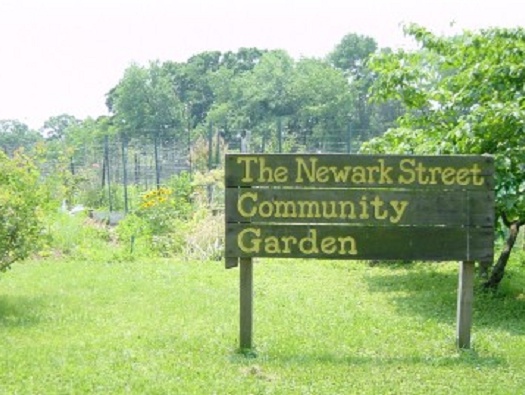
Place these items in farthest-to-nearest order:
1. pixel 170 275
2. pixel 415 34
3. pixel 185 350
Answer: pixel 170 275 < pixel 415 34 < pixel 185 350

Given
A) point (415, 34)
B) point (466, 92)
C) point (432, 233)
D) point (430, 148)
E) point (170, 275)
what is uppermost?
point (415, 34)

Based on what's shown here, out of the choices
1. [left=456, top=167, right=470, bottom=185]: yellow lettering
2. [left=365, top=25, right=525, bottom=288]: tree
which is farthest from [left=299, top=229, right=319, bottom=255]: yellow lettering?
[left=365, top=25, right=525, bottom=288]: tree

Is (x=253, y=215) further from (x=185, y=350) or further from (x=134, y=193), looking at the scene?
(x=134, y=193)

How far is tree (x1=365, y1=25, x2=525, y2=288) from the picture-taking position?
8266 millimetres

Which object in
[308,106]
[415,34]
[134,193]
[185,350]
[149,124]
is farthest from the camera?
[149,124]

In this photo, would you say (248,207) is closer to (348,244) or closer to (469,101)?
(348,244)

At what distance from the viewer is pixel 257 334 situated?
23.7 feet

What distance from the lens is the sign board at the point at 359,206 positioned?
6.58m

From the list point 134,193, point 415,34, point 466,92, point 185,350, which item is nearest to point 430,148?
point 466,92

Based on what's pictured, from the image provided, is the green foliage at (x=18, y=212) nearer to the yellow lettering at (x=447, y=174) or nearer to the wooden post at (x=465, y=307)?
the yellow lettering at (x=447, y=174)

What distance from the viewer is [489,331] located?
768 centimetres

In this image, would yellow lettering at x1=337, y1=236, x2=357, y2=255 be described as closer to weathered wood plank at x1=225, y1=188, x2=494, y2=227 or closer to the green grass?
weathered wood plank at x1=225, y1=188, x2=494, y2=227

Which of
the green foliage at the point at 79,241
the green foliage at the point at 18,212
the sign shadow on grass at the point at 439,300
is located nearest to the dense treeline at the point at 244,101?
the green foliage at the point at 79,241

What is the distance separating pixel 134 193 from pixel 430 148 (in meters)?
15.0
